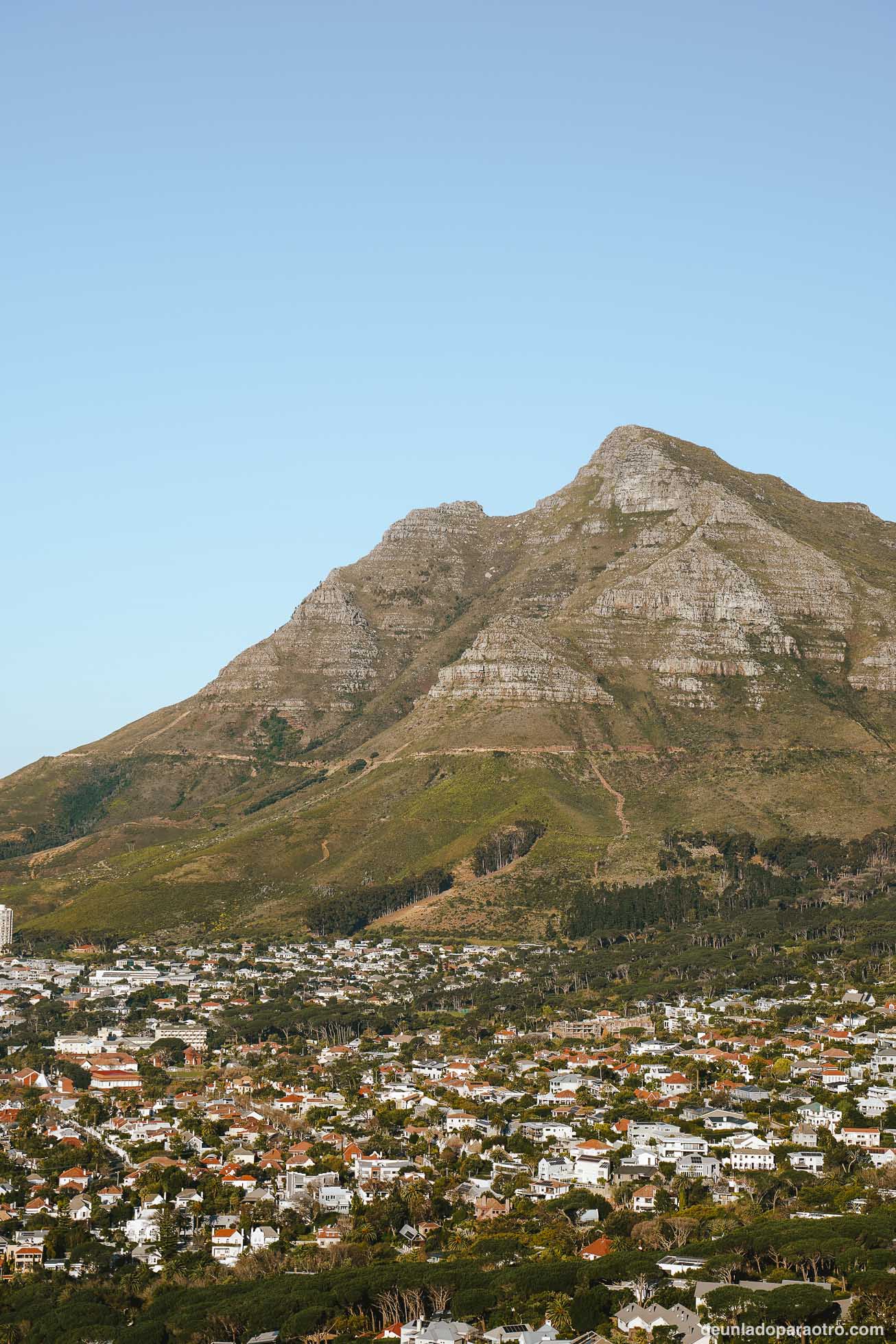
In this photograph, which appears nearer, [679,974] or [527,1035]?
[527,1035]

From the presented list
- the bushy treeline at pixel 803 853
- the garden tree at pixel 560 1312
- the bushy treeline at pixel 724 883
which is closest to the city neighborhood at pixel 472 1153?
the garden tree at pixel 560 1312

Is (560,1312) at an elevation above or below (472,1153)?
below

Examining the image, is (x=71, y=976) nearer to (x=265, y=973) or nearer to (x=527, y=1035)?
(x=265, y=973)

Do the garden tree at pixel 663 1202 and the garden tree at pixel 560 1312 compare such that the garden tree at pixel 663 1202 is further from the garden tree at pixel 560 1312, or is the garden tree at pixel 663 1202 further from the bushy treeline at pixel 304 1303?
the garden tree at pixel 560 1312

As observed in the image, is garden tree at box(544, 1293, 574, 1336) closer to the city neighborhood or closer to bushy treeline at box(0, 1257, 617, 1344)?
the city neighborhood

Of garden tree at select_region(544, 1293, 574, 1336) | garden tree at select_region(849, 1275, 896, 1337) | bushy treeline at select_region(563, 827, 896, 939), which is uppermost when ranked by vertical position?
bushy treeline at select_region(563, 827, 896, 939)

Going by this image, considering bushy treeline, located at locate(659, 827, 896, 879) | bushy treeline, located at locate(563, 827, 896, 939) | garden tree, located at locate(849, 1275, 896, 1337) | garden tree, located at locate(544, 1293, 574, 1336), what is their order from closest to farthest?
1. garden tree, located at locate(849, 1275, 896, 1337)
2. garden tree, located at locate(544, 1293, 574, 1336)
3. bushy treeline, located at locate(563, 827, 896, 939)
4. bushy treeline, located at locate(659, 827, 896, 879)

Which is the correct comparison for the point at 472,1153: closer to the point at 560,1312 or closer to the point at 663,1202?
the point at 663,1202

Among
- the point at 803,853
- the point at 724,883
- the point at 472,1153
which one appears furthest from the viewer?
the point at 803,853

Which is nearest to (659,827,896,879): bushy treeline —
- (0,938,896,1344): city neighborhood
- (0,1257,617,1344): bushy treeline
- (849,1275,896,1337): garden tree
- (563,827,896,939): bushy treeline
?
(563,827,896,939): bushy treeline

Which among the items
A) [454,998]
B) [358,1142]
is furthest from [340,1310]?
[454,998]

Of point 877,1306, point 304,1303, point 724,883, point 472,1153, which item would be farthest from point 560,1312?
point 724,883
